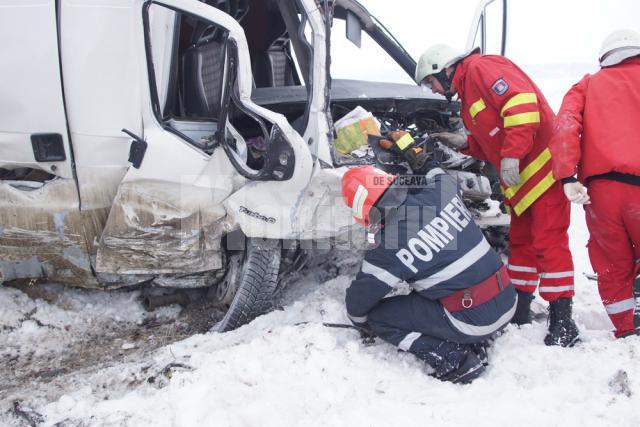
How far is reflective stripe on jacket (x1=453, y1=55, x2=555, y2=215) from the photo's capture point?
2750mm

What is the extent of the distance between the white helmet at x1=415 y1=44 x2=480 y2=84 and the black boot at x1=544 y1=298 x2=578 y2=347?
4.88 ft

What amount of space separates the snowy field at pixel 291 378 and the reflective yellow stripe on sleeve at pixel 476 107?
4.01 ft

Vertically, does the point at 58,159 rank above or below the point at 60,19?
below

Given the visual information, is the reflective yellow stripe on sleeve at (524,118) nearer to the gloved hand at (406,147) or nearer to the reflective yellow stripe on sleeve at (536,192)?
the reflective yellow stripe on sleeve at (536,192)

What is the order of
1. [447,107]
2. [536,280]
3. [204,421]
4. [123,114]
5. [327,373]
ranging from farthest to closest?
[447,107] → [536,280] → [123,114] → [327,373] → [204,421]

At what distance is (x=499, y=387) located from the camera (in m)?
2.23

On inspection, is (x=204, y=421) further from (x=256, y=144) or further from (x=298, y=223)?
(x=256, y=144)

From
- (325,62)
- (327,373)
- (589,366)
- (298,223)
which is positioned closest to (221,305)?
(298,223)

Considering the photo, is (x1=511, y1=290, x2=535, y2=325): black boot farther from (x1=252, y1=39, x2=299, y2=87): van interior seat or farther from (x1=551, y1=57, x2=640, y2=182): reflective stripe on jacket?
(x1=252, y1=39, x2=299, y2=87): van interior seat

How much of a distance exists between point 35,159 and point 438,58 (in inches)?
92.3

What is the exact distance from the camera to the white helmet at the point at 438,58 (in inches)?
123

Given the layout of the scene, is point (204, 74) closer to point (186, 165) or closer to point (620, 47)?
point (186, 165)

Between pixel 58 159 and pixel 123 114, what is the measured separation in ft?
1.40

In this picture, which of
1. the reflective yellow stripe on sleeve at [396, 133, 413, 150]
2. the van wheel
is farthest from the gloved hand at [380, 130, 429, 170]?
the van wheel
